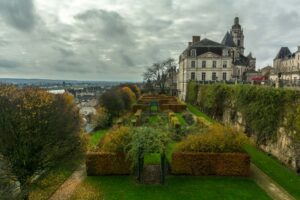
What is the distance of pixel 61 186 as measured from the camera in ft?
45.2

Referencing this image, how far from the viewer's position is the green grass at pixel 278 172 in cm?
1355

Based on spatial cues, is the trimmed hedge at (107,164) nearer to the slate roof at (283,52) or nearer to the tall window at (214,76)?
the tall window at (214,76)

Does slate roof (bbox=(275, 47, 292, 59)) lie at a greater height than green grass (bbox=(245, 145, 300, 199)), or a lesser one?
greater

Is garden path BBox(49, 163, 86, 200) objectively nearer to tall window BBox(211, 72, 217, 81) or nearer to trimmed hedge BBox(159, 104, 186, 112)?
trimmed hedge BBox(159, 104, 186, 112)

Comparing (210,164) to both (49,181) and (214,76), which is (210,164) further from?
(214,76)

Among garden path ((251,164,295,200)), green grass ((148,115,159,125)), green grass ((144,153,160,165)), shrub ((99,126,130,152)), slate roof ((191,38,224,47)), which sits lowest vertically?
garden path ((251,164,295,200))

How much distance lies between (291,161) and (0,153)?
16.6 meters

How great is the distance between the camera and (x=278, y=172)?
1572 centimetres

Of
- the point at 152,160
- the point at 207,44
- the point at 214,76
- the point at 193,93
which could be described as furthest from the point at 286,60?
the point at 152,160

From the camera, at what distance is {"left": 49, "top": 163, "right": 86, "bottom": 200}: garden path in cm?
1259

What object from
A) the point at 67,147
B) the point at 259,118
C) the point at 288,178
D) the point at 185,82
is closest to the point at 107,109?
the point at 259,118

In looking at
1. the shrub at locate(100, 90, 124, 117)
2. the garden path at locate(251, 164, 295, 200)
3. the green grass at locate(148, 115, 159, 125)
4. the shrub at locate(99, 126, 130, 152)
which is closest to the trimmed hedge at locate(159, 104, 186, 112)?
the green grass at locate(148, 115, 159, 125)

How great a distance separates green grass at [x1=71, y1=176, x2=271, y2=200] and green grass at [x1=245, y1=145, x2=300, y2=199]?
1567mm

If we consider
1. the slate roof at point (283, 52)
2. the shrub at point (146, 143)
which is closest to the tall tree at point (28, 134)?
the shrub at point (146, 143)
